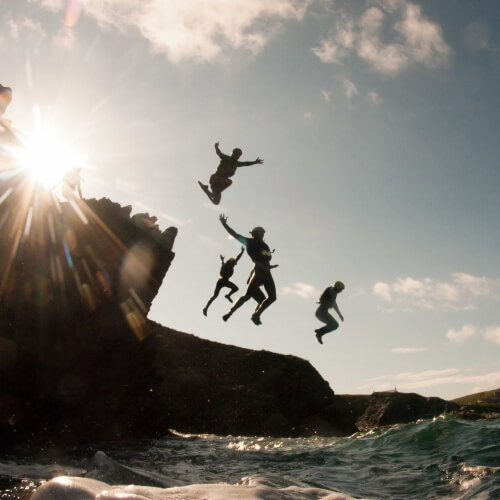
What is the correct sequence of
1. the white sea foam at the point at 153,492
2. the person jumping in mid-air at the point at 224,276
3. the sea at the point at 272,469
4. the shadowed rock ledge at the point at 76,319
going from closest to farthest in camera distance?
the white sea foam at the point at 153,492, the sea at the point at 272,469, the shadowed rock ledge at the point at 76,319, the person jumping in mid-air at the point at 224,276

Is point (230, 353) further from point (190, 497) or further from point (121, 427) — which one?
point (190, 497)

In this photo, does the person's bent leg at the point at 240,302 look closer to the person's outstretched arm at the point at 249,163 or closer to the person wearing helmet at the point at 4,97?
the person's outstretched arm at the point at 249,163

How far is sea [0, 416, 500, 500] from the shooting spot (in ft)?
12.9

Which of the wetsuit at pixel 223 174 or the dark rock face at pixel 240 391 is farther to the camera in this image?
the dark rock face at pixel 240 391

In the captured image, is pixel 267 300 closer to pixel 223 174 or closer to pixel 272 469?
pixel 223 174

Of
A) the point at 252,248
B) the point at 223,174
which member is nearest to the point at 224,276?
the point at 252,248

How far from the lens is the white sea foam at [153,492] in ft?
9.89

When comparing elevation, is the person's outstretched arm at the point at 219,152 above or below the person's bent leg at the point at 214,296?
above

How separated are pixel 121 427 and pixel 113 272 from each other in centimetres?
328

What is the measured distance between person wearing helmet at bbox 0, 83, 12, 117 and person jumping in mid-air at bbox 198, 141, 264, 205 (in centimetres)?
390

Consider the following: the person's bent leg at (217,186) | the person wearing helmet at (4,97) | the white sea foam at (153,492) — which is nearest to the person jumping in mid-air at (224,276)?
the person's bent leg at (217,186)

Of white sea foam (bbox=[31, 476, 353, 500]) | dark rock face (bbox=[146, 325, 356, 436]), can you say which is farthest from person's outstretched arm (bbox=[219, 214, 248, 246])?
dark rock face (bbox=[146, 325, 356, 436])

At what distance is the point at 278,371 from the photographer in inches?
799

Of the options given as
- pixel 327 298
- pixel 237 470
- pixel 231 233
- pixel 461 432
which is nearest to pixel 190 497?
pixel 237 470
